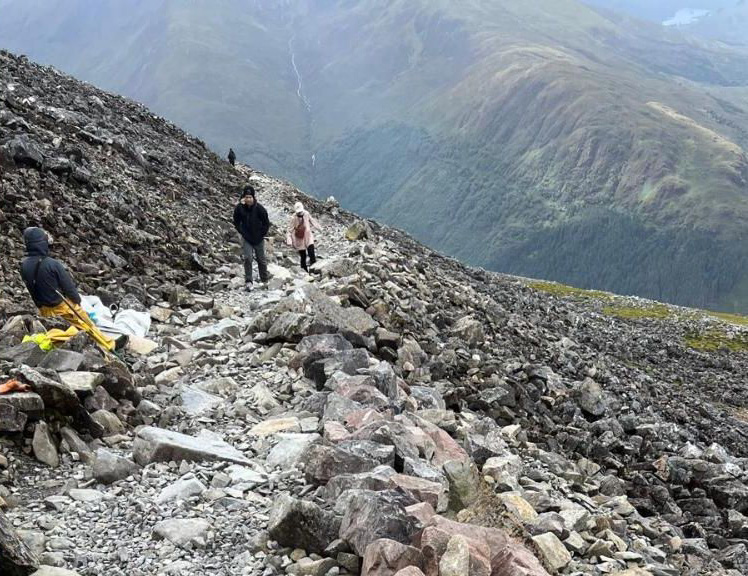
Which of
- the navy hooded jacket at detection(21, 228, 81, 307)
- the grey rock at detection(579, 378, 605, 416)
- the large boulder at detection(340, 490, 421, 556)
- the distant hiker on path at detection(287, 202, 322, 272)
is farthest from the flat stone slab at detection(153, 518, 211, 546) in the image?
the distant hiker on path at detection(287, 202, 322, 272)

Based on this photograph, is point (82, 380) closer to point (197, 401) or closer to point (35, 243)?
point (197, 401)

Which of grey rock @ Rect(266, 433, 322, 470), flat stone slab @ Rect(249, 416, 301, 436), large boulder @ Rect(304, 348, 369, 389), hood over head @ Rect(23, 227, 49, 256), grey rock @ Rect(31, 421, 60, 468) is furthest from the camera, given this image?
large boulder @ Rect(304, 348, 369, 389)

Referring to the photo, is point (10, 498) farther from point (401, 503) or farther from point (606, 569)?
point (606, 569)

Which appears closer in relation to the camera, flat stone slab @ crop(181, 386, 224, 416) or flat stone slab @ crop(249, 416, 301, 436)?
flat stone slab @ crop(249, 416, 301, 436)

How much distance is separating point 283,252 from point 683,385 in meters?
34.7

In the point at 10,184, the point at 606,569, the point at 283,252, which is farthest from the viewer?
the point at 283,252

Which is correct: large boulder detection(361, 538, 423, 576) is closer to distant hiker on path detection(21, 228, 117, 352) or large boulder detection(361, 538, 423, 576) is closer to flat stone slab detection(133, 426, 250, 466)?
flat stone slab detection(133, 426, 250, 466)

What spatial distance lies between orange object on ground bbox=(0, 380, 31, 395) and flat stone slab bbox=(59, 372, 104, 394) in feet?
3.02

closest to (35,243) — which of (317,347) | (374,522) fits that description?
(317,347)

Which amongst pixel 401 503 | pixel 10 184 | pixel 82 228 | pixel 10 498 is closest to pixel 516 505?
pixel 401 503

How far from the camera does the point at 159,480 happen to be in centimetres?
1147

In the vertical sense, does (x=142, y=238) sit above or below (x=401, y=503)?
below

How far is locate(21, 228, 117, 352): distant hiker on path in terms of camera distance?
1569 cm

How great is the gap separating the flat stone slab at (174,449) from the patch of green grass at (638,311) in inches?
3479
